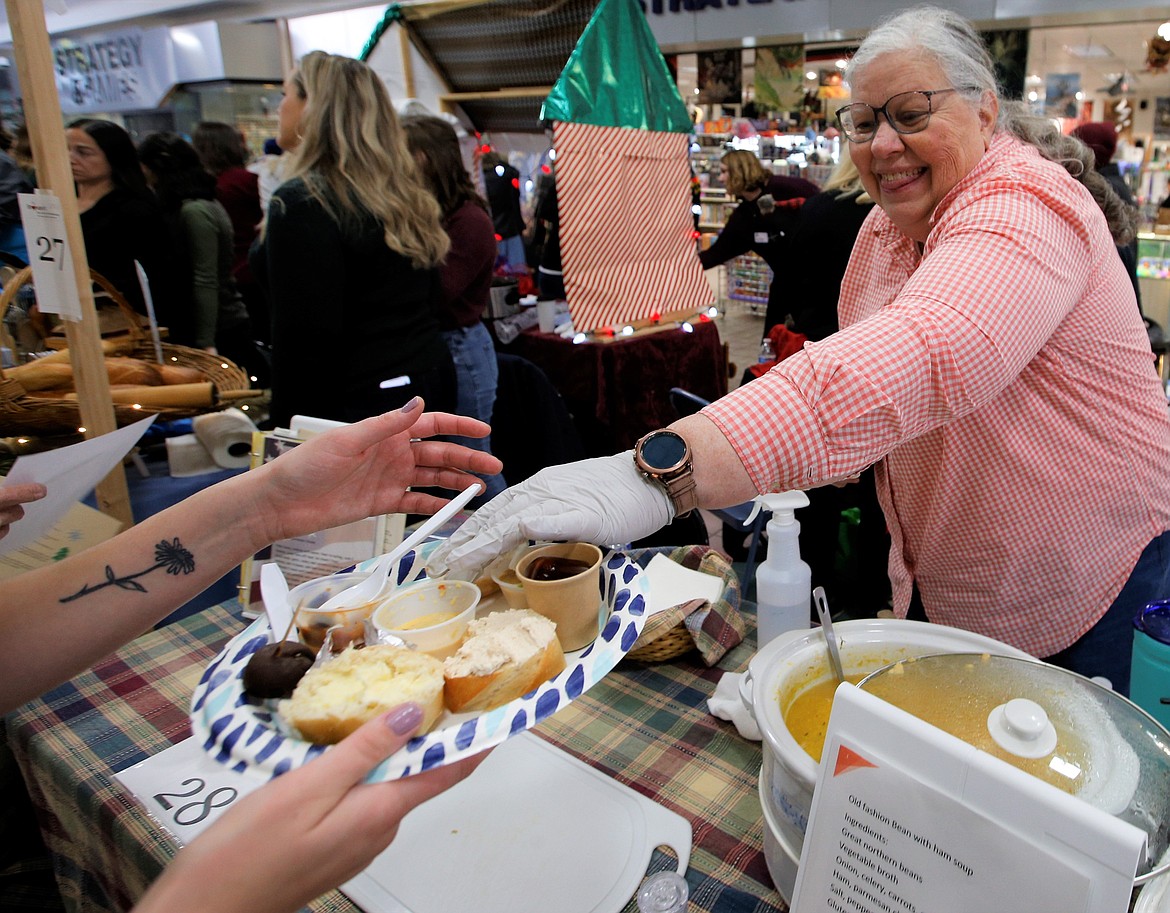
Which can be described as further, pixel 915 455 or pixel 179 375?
pixel 179 375

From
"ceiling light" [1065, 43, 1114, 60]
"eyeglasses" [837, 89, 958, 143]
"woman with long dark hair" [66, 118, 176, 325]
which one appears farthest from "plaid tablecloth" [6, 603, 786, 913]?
"ceiling light" [1065, 43, 1114, 60]

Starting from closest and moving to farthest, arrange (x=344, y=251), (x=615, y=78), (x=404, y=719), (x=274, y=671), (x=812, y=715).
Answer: (x=404, y=719)
(x=274, y=671)
(x=812, y=715)
(x=344, y=251)
(x=615, y=78)

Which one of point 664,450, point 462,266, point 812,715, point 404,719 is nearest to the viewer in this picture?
point 404,719

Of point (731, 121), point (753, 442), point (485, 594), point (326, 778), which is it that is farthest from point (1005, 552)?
point (731, 121)

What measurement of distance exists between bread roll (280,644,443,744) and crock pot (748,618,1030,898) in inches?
14.1

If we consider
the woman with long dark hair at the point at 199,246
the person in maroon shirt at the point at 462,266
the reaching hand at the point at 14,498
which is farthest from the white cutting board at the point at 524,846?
the woman with long dark hair at the point at 199,246

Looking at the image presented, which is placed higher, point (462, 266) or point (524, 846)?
point (462, 266)

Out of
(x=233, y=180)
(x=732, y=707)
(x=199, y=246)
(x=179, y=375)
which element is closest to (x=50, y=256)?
(x=179, y=375)

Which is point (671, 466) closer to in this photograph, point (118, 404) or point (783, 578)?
point (783, 578)

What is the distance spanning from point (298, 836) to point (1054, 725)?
0.65 metres

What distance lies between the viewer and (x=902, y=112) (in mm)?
1260

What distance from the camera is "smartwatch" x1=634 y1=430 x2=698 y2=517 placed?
3.32 feet

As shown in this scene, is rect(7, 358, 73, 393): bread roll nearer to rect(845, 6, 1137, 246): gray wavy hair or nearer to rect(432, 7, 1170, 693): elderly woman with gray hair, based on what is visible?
rect(432, 7, 1170, 693): elderly woman with gray hair

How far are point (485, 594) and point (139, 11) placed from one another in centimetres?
988
